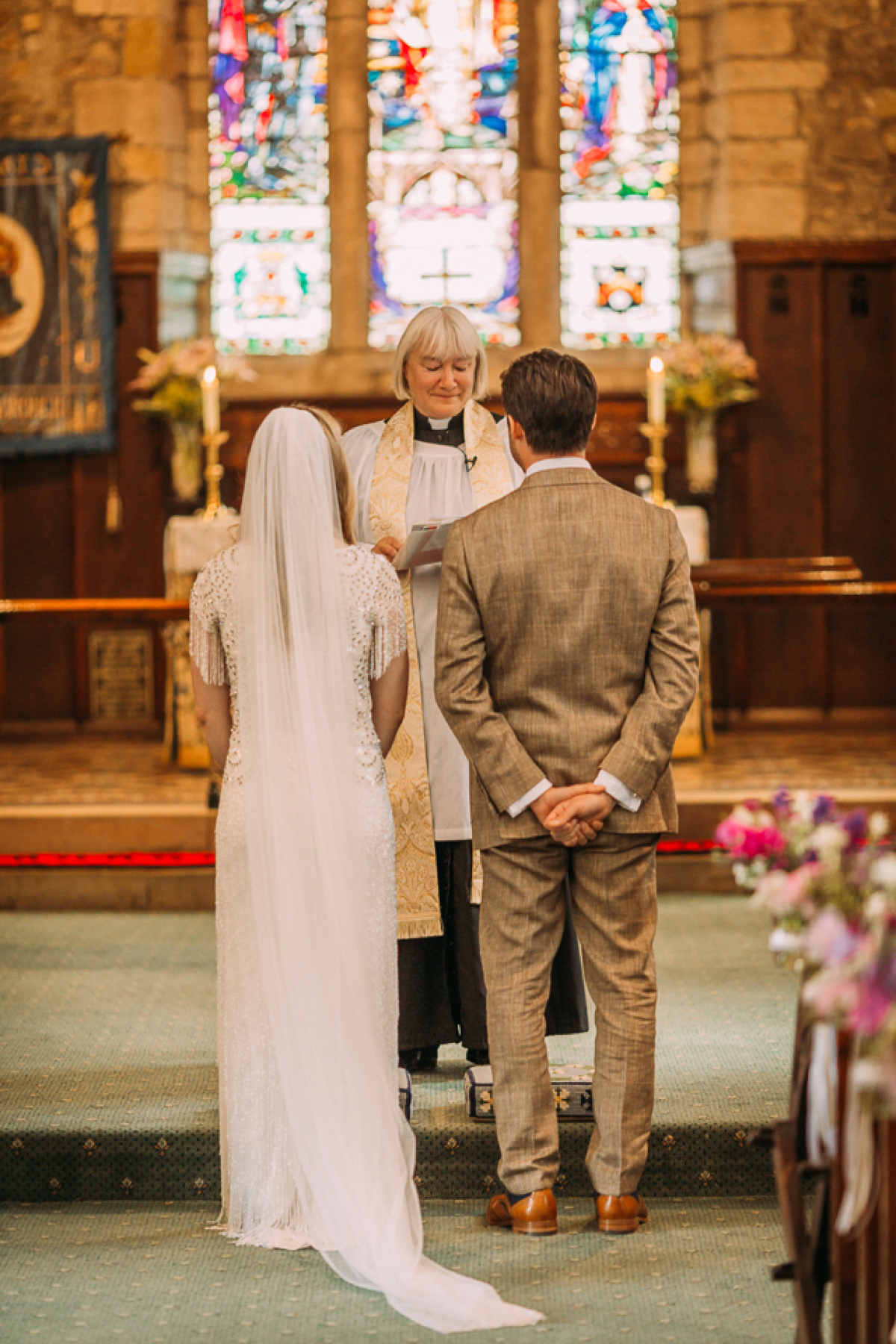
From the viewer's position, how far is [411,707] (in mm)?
3443

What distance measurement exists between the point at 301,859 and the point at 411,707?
69cm

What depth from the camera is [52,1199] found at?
3.19 metres

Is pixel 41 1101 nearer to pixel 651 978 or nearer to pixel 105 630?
pixel 651 978

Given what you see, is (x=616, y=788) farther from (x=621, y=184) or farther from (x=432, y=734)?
(x=621, y=184)

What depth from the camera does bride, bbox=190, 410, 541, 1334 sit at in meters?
2.78

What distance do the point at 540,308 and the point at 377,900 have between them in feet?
21.7

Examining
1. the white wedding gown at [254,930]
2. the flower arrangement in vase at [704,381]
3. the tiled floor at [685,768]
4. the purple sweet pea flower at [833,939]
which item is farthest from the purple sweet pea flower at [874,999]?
the flower arrangement in vase at [704,381]

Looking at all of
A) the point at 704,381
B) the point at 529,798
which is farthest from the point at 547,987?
the point at 704,381

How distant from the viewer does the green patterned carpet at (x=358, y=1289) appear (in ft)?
8.33

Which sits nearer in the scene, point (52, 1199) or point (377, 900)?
point (377, 900)

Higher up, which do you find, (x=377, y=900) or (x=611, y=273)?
(x=611, y=273)

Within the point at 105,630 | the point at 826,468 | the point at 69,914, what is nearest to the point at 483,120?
the point at 826,468

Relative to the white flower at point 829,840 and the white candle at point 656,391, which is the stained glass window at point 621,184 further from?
the white flower at point 829,840

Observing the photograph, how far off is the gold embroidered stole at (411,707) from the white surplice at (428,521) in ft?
0.05
